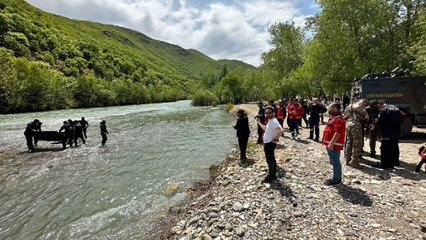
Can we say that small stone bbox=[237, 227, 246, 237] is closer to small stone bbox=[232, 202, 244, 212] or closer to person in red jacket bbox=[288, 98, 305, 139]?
small stone bbox=[232, 202, 244, 212]

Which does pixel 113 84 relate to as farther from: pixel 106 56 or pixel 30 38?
pixel 106 56

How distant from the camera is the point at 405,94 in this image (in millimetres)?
14609

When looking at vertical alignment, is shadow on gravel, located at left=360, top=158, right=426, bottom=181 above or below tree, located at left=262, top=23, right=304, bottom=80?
below

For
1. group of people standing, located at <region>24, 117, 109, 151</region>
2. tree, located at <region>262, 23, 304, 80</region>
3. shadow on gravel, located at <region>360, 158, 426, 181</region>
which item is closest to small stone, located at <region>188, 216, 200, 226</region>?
shadow on gravel, located at <region>360, 158, 426, 181</region>

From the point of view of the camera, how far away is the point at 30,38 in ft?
365

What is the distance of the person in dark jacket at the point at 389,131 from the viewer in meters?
9.33

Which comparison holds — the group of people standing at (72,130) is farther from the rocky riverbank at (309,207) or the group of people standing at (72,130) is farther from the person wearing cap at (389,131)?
the person wearing cap at (389,131)

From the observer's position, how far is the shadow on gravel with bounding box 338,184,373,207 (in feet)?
22.6

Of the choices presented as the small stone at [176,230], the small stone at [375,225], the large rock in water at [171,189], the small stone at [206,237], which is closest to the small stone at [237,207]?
the small stone at [206,237]

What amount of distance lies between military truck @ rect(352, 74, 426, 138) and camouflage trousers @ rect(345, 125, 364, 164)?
22.4 ft

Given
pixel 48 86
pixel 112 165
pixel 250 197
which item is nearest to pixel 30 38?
pixel 48 86

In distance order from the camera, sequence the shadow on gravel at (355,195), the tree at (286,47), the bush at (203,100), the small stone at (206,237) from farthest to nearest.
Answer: the bush at (203,100) < the tree at (286,47) < the shadow on gravel at (355,195) < the small stone at (206,237)

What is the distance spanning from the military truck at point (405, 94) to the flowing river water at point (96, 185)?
955cm

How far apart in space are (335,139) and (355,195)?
158 cm
